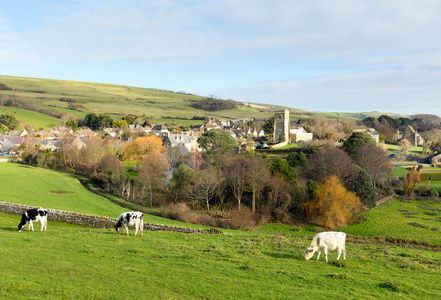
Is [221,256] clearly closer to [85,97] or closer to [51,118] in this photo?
[51,118]

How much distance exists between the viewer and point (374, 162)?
52.2m

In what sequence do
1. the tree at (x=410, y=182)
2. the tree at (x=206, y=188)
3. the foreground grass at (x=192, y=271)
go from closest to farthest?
the foreground grass at (x=192, y=271), the tree at (x=206, y=188), the tree at (x=410, y=182)

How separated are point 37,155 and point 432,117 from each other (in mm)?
206882

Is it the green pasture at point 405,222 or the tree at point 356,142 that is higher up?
the tree at point 356,142

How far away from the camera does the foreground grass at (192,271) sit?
977 centimetres

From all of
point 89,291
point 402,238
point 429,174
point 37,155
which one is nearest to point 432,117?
point 429,174

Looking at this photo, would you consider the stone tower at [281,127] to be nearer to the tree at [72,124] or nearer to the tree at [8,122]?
the tree at [72,124]

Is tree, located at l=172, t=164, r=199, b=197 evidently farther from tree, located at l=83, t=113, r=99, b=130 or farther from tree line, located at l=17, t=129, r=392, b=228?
tree, located at l=83, t=113, r=99, b=130

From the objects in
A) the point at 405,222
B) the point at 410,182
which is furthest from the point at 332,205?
the point at 410,182

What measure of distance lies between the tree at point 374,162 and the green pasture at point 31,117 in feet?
380

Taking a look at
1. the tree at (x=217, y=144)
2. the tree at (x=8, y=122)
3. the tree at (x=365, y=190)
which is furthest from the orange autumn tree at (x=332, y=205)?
the tree at (x=8, y=122)

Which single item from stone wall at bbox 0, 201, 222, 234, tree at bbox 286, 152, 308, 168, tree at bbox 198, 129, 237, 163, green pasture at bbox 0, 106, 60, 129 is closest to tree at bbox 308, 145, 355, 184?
tree at bbox 286, 152, 308, 168

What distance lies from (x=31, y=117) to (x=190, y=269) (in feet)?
475

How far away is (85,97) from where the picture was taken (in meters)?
196
